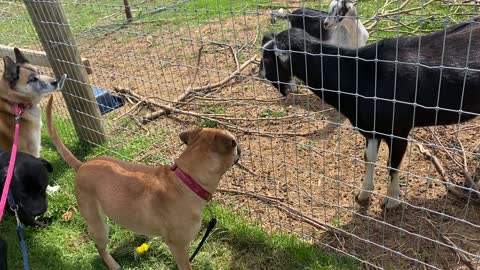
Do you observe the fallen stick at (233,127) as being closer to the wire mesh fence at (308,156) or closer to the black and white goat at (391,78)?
the wire mesh fence at (308,156)

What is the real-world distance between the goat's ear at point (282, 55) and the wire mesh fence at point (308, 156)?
0.94 ft

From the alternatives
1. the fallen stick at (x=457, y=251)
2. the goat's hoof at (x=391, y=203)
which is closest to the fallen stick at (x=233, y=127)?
the goat's hoof at (x=391, y=203)

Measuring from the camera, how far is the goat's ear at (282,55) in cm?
339

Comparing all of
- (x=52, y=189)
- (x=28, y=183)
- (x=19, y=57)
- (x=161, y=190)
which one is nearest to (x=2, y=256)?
(x=28, y=183)

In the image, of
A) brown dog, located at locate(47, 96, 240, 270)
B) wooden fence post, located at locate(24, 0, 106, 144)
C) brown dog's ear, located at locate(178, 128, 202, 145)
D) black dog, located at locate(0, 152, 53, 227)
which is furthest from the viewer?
wooden fence post, located at locate(24, 0, 106, 144)

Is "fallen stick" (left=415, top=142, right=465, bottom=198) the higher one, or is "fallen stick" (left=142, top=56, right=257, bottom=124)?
"fallen stick" (left=142, top=56, right=257, bottom=124)

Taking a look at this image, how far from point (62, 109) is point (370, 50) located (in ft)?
13.5

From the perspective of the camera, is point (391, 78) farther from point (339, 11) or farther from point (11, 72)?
point (11, 72)

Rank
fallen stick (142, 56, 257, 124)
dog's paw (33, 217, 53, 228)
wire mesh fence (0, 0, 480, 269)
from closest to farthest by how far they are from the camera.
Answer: wire mesh fence (0, 0, 480, 269) < dog's paw (33, 217, 53, 228) < fallen stick (142, 56, 257, 124)

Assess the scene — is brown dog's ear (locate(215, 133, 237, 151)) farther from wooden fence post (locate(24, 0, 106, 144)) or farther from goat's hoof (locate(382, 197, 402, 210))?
wooden fence post (locate(24, 0, 106, 144))

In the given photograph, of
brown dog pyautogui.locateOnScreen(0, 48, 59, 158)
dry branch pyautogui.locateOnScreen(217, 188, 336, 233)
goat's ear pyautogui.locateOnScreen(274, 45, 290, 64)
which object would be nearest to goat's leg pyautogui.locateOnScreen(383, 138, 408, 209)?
dry branch pyautogui.locateOnScreen(217, 188, 336, 233)

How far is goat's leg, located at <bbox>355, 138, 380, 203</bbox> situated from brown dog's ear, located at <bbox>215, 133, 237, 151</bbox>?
123 cm

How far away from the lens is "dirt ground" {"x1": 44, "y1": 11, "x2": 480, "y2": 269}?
322cm

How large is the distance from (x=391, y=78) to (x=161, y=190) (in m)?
1.71
